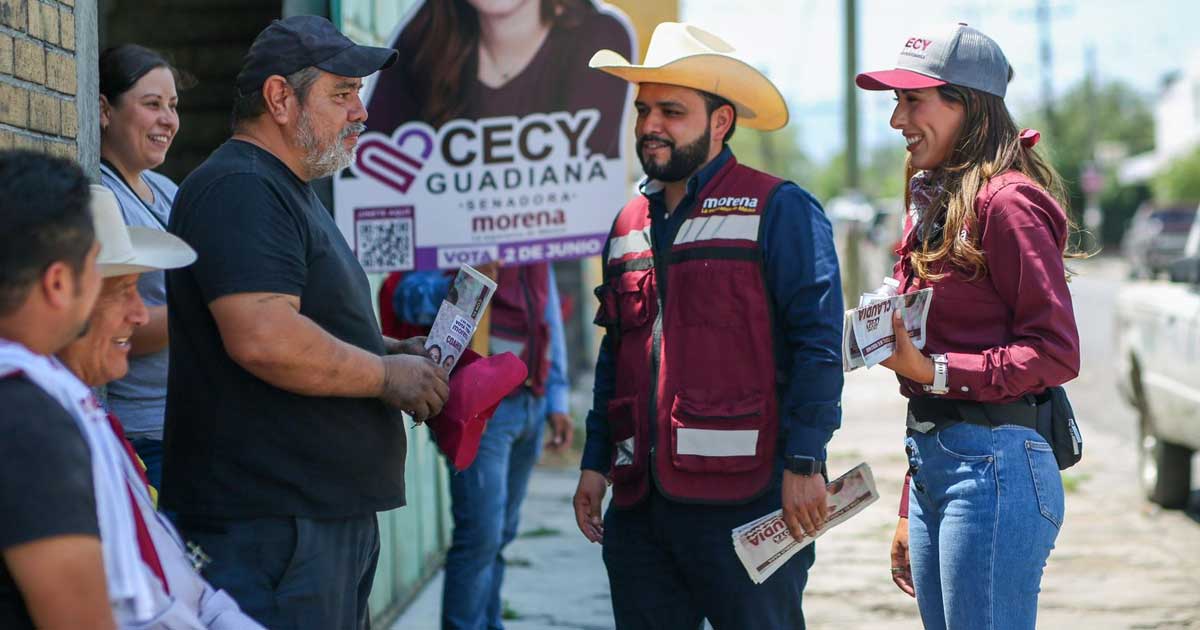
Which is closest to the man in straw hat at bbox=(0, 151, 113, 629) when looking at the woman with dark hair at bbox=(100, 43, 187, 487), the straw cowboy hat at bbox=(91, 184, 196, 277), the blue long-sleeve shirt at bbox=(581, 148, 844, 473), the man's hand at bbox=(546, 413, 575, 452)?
the straw cowboy hat at bbox=(91, 184, 196, 277)

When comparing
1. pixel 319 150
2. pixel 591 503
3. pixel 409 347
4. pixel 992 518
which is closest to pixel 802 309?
pixel 992 518

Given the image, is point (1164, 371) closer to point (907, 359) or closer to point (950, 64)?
point (950, 64)

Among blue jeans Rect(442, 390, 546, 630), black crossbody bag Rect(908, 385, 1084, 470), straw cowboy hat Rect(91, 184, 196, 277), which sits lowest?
blue jeans Rect(442, 390, 546, 630)

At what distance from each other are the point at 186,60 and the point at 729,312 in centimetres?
527

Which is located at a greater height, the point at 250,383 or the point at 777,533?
the point at 250,383

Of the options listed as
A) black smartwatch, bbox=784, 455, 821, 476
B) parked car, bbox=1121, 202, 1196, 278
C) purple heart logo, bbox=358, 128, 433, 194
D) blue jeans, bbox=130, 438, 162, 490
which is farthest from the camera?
parked car, bbox=1121, 202, 1196, 278

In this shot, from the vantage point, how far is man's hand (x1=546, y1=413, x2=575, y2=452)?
17.9 feet

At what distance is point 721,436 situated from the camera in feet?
11.0

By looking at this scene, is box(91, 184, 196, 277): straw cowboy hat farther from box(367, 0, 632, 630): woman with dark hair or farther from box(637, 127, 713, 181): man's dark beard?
box(367, 0, 632, 630): woman with dark hair

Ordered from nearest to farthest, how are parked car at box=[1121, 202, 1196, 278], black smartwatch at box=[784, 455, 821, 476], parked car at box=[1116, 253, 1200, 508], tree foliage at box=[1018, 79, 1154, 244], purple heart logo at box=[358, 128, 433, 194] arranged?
black smartwatch at box=[784, 455, 821, 476], purple heart logo at box=[358, 128, 433, 194], parked car at box=[1116, 253, 1200, 508], parked car at box=[1121, 202, 1196, 278], tree foliage at box=[1018, 79, 1154, 244]

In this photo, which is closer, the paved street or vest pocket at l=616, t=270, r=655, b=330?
vest pocket at l=616, t=270, r=655, b=330

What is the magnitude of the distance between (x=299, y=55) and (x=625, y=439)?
130cm

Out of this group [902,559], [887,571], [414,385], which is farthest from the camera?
[887,571]

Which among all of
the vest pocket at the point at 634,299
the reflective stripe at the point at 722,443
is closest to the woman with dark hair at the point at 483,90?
the vest pocket at the point at 634,299
